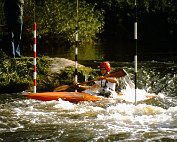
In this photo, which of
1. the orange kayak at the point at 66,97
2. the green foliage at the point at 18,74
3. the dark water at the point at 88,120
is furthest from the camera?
the green foliage at the point at 18,74

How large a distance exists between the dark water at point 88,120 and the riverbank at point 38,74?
42 cm

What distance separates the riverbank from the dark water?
417 mm

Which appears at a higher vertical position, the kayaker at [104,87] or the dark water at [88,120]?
the kayaker at [104,87]

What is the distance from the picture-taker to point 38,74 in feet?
34.3

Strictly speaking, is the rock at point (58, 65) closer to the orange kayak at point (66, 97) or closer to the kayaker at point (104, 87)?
the kayaker at point (104, 87)

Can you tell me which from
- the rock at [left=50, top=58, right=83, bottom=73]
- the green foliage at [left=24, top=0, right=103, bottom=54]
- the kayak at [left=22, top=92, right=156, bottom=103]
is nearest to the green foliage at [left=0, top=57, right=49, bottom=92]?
the rock at [left=50, top=58, right=83, bottom=73]

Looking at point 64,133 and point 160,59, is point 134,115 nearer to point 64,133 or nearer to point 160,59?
point 64,133

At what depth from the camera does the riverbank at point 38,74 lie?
1005cm

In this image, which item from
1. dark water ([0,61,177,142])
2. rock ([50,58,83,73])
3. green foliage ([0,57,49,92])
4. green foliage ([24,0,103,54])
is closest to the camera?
dark water ([0,61,177,142])

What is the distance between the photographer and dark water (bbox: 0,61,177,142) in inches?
242

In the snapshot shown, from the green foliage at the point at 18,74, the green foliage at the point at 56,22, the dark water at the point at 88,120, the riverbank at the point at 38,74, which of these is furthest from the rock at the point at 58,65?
the green foliage at the point at 56,22

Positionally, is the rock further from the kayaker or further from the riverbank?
the kayaker

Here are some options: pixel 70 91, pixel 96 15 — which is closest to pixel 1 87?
pixel 70 91

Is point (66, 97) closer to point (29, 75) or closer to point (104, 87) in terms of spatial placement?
point (104, 87)
